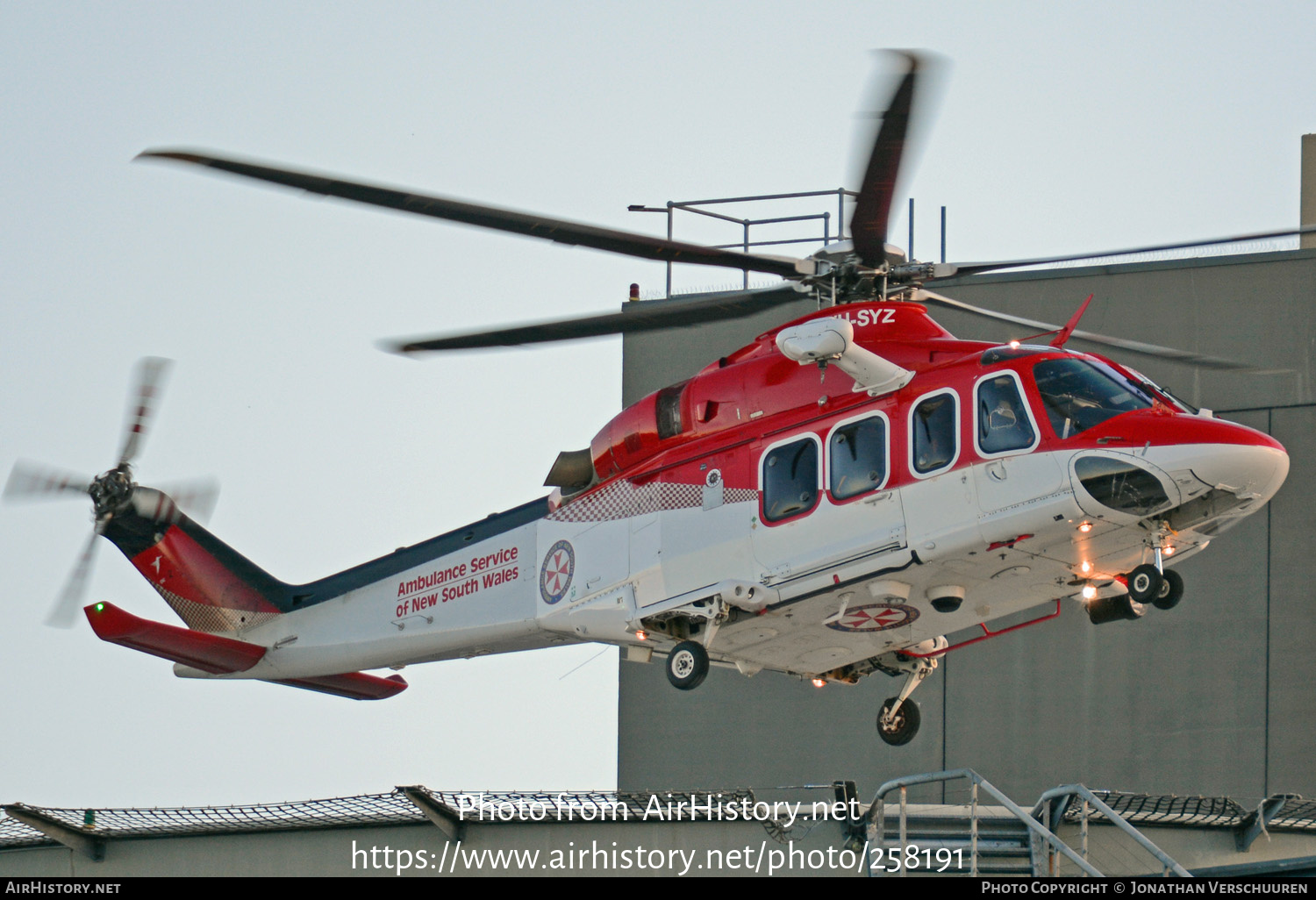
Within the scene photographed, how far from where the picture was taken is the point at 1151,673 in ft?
92.1

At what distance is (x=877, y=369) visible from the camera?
17.3m

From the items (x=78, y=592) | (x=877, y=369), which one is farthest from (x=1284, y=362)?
(x=78, y=592)

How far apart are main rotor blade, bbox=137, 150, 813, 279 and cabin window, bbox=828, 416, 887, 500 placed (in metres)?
2.03

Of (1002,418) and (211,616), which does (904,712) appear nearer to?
(1002,418)

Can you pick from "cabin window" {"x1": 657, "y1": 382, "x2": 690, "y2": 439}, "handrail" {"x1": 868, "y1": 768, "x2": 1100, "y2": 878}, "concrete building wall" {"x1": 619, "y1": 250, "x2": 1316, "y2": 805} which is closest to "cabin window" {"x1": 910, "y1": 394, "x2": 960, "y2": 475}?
"handrail" {"x1": 868, "y1": 768, "x2": 1100, "y2": 878}

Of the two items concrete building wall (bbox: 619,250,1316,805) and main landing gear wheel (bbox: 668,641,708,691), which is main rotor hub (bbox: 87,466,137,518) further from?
concrete building wall (bbox: 619,250,1316,805)


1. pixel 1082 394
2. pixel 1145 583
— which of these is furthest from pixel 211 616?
pixel 1145 583

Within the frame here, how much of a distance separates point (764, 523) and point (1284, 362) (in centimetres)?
1391

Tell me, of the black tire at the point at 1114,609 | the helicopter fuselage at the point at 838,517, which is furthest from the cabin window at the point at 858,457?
the black tire at the point at 1114,609

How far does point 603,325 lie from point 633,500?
6.69ft

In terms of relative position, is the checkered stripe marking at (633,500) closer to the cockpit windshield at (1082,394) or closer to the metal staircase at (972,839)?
the cockpit windshield at (1082,394)

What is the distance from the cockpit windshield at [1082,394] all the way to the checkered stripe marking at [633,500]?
10.4ft

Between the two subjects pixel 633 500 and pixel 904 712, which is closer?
pixel 633 500

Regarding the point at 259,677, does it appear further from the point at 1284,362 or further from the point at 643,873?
the point at 1284,362
